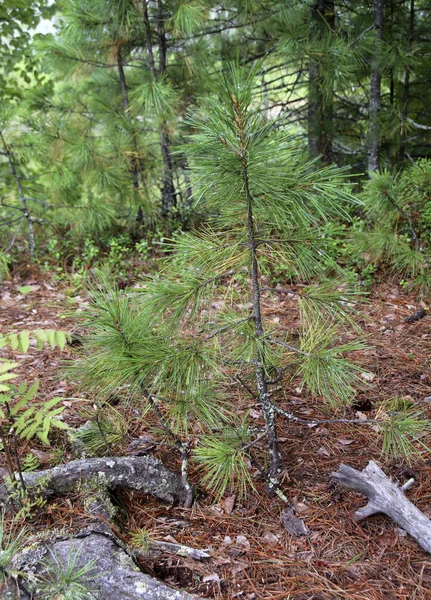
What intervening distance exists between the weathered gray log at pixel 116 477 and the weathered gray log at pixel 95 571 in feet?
1.08

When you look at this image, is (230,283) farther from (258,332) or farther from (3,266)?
(3,266)

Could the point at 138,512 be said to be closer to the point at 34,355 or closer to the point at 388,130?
the point at 34,355

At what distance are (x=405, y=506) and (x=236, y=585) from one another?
0.76 m

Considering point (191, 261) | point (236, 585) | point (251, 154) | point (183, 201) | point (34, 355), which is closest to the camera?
point (251, 154)

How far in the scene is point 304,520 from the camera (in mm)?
2061

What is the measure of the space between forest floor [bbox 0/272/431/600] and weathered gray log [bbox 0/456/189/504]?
0.07 m

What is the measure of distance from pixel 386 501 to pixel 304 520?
1.28ft

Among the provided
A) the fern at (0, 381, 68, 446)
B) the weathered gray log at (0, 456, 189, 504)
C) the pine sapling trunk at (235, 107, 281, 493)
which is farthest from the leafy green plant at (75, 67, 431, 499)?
the fern at (0, 381, 68, 446)

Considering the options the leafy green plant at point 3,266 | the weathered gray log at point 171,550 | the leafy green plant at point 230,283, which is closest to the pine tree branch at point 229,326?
the leafy green plant at point 230,283

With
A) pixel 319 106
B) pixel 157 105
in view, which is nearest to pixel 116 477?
pixel 157 105

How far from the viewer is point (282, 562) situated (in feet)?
6.07

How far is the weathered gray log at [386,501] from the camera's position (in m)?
1.82

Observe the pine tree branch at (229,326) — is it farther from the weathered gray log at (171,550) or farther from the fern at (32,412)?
the weathered gray log at (171,550)

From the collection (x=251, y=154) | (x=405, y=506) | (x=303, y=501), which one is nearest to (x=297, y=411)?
(x=303, y=501)
